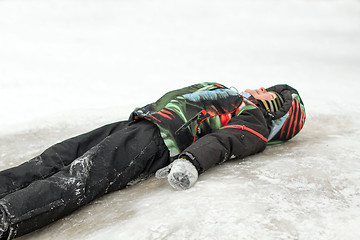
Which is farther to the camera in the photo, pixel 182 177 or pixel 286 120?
pixel 286 120

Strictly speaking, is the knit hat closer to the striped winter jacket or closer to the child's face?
the child's face

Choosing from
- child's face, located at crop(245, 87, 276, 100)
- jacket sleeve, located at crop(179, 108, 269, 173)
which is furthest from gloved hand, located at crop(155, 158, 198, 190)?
child's face, located at crop(245, 87, 276, 100)

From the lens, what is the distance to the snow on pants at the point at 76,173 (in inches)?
38.8

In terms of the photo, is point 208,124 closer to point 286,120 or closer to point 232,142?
point 232,142

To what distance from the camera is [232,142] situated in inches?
50.8

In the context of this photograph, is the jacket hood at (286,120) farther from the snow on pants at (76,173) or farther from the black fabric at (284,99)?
the snow on pants at (76,173)

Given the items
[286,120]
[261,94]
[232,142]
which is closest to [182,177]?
[232,142]

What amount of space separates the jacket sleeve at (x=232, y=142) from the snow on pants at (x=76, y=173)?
17 cm

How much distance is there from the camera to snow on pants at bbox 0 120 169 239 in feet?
3.23

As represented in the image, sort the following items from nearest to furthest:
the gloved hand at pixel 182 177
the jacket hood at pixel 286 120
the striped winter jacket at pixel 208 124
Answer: the gloved hand at pixel 182 177 < the striped winter jacket at pixel 208 124 < the jacket hood at pixel 286 120

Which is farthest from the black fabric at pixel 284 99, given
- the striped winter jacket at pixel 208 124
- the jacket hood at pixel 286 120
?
the striped winter jacket at pixel 208 124

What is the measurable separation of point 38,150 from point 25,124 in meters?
0.36

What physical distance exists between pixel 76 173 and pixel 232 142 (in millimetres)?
518

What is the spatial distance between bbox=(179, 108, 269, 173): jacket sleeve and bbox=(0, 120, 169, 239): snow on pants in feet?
0.55
